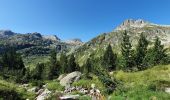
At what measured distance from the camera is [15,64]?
12506 centimetres

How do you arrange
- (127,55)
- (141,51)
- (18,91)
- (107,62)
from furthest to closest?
1. (107,62)
2. (141,51)
3. (127,55)
4. (18,91)

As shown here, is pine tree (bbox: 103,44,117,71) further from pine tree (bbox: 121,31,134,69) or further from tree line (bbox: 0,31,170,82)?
pine tree (bbox: 121,31,134,69)

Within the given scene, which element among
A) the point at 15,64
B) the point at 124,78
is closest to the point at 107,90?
the point at 124,78

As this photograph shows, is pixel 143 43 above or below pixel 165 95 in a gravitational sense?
above

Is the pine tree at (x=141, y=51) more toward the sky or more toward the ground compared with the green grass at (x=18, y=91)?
more toward the sky

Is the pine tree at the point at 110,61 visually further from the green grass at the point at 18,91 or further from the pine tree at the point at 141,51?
the green grass at the point at 18,91

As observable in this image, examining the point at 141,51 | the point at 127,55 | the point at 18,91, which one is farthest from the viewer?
the point at 141,51

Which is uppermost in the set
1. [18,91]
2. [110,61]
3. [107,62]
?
[110,61]

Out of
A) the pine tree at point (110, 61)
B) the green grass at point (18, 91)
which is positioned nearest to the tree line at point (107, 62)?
the pine tree at point (110, 61)

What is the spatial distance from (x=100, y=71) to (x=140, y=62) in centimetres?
7795

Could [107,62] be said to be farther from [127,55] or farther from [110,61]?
[127,55]

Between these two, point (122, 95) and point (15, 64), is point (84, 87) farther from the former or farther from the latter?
point (15, 64)

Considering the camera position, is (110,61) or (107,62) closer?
(107,62)

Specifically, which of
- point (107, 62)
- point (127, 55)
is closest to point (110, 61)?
point (107, 62)
